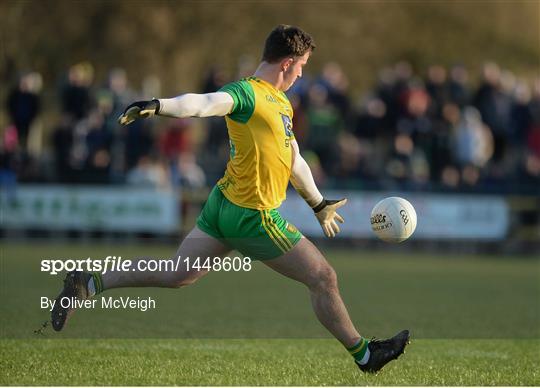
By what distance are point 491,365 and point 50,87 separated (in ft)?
54.6

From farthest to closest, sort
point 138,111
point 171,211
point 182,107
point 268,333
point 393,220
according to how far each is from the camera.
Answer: point 171,211 < point 268,333 < point 393,220 < point 182,107 < point 138,111

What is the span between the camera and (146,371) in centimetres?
671

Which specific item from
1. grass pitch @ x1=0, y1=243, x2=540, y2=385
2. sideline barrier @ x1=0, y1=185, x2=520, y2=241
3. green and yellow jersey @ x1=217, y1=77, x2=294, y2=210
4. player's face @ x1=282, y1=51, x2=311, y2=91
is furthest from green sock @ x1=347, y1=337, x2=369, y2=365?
sideline barrier @ x1=0, y1=185, x2=520, y2=241

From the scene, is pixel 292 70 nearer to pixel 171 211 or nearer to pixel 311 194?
pixel 311 194

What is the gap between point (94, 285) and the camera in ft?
22.4

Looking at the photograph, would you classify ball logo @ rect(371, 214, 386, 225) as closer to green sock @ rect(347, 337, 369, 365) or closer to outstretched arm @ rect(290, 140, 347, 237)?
outstretched arm @ rect(290, 140, 347, 237)

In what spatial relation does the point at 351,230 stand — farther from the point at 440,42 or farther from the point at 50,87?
the point at 440,42

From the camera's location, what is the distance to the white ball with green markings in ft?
23.3

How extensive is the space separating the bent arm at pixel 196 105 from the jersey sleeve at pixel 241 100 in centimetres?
6

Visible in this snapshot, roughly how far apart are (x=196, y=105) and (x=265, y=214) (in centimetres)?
90

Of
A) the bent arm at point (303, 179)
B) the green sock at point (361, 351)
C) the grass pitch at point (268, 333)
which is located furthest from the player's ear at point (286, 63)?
the grass pitch at point (268, 333)

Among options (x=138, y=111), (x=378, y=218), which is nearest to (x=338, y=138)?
(x=378, y=218)

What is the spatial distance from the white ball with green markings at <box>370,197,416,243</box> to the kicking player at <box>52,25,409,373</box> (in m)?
0.67

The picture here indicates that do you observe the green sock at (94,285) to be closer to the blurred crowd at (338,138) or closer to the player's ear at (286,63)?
the player's ear at (286,63)
